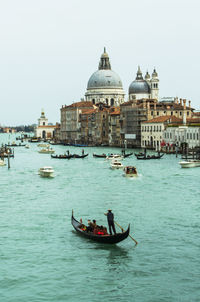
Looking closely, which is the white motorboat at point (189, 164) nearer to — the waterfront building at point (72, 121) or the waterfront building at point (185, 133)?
the waterfront building at point (185, 133)

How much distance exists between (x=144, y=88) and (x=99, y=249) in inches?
5045

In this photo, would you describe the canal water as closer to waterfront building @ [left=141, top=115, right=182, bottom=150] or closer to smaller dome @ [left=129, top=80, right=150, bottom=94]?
waterfront building @ [left=141, top=115, right=182, bottom=150]

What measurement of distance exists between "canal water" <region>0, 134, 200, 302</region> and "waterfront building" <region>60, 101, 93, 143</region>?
109573 mm

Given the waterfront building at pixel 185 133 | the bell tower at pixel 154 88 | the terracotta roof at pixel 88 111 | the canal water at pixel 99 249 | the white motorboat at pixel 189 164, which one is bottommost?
the canal water at pixel 99 249

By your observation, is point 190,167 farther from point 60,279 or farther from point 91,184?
point 60,279

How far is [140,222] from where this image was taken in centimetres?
2389

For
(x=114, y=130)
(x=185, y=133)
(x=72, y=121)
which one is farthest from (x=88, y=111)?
(x=185, y=133)

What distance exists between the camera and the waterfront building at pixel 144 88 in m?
145

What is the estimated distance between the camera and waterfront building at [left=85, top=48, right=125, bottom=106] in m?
160

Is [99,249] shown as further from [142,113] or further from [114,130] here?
[114,130]

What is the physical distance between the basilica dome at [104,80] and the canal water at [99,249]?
416 ft

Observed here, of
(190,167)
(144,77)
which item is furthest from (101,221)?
(144,77)

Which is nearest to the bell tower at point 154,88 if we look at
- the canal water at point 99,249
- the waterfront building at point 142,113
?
the waterfront building at point 142,113

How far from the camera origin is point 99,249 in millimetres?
19547
